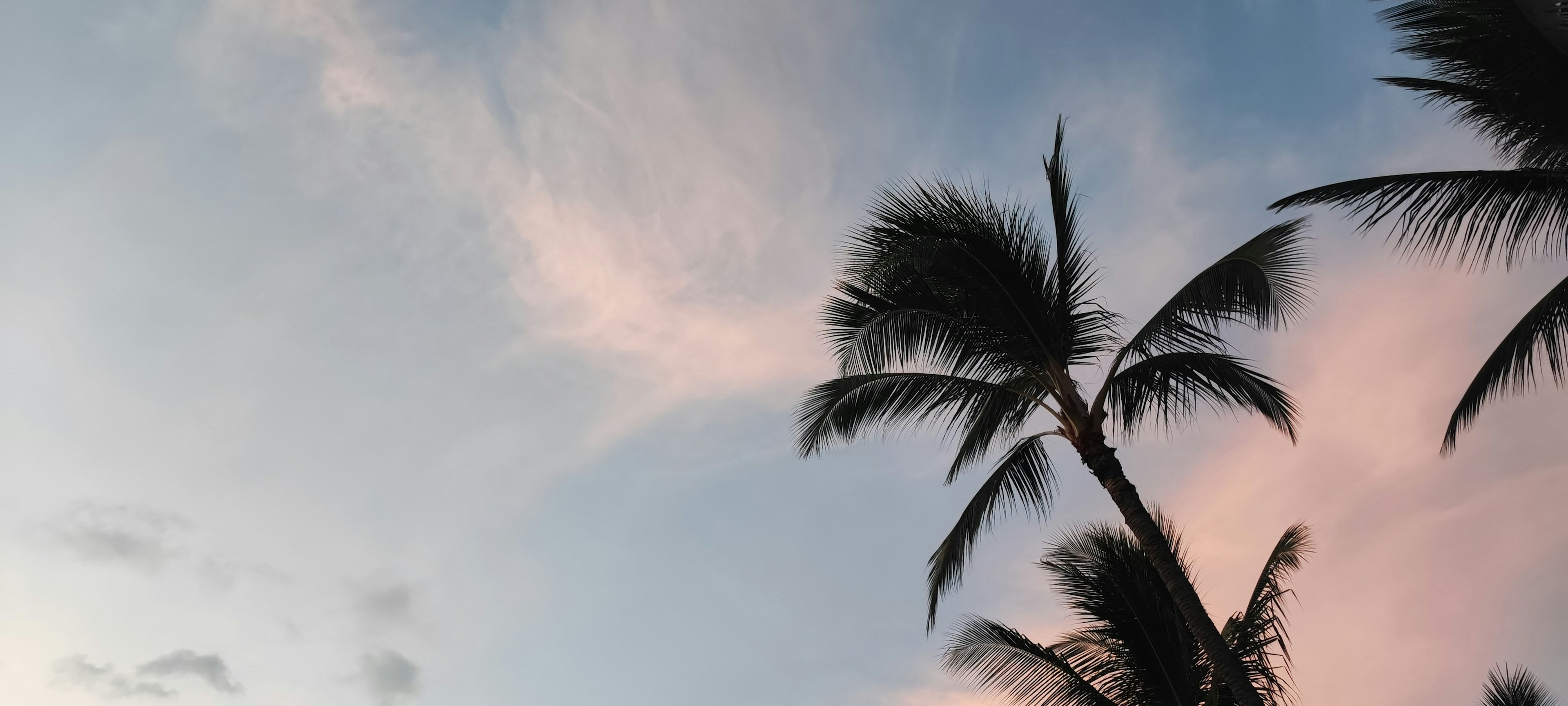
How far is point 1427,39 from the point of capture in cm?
655

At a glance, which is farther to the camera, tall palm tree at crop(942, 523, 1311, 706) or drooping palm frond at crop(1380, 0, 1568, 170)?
tall palm tree at crop(942, 523, 1311, 706)

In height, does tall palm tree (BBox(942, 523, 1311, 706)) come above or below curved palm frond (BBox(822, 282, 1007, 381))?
below

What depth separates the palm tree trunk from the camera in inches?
304

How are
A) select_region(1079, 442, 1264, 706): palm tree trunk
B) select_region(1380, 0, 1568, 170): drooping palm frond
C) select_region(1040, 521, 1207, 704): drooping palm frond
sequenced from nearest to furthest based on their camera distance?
select_region(1380, 0, 1568, 170): drooping palm frond → select_region(1079, 442, 1264, 706): palm tree trunk → select_region(1040, 521, 1207, 704): drooping palm frond

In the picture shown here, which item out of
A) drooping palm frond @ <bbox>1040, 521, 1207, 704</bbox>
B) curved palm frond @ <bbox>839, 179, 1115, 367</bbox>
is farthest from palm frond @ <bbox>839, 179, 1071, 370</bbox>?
drooping palm frond @ <bbox>1040, 521, 1207, 704</bbox>

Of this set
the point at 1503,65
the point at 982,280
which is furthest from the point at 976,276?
the point at 1503,65

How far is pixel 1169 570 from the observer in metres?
8.21

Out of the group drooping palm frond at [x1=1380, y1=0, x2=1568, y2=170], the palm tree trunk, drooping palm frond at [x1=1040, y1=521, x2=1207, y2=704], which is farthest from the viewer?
drooping palm frond at [x1=1040, y1=521, x2=1207, y2=704]

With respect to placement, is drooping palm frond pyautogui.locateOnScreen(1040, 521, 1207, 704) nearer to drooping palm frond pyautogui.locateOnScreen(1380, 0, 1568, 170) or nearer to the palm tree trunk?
the palm tree trunk

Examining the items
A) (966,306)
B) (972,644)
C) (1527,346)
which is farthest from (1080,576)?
(1527,346)

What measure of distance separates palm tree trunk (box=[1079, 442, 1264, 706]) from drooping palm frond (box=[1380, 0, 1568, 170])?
13.3ft

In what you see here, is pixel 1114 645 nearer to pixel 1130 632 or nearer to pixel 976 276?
pixel 1130 632

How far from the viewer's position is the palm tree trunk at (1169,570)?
7711 millimetres

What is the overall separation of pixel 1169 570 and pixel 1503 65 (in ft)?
15.5
